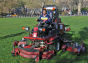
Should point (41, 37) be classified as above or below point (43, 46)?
above

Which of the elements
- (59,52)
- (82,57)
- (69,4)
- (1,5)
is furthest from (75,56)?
(69,4)

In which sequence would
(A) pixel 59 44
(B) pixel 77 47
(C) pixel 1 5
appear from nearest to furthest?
(B) pixel 77 47 < (A) pixel 59 44 < (C) pixel 1 5

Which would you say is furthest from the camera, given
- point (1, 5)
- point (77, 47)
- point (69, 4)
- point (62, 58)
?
point (69, 4)

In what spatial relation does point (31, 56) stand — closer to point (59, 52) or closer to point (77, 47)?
point (59, 52)

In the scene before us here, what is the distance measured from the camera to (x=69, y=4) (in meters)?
80.9

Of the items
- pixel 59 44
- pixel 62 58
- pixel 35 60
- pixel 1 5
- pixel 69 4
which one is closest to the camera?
pixel 35 60

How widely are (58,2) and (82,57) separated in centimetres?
8060

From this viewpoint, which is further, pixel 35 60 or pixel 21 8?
pixel 21 8

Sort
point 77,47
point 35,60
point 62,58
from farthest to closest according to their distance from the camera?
point 77,47 < point 62,58 < point 35,60

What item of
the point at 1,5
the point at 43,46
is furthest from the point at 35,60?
the point at 1,5

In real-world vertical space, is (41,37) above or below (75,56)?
above

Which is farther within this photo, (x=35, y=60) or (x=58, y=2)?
(x=58, y=2)

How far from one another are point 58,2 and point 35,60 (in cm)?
8137

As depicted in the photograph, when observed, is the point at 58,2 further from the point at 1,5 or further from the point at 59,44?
the point at 59,44
